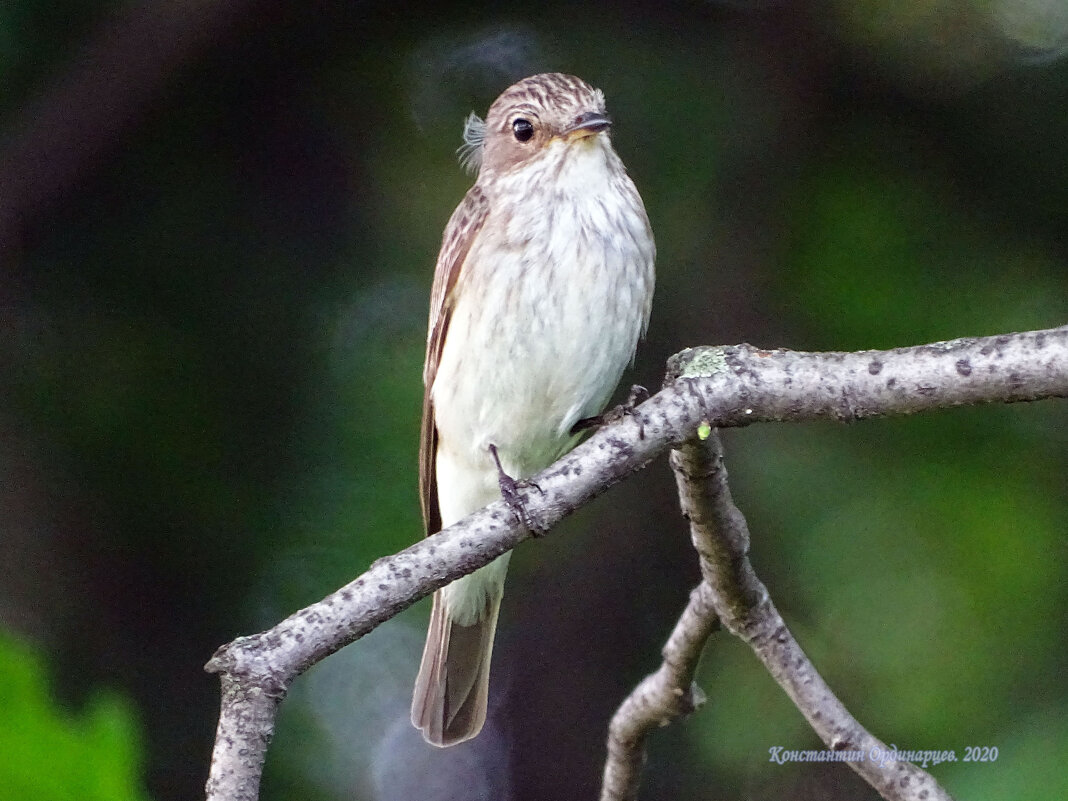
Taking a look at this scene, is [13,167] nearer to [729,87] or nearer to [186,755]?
[186,755]

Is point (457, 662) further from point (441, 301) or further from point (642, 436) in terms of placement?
point (642, 436)

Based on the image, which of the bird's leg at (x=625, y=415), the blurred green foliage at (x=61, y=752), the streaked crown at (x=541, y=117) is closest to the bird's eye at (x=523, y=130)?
the streaked crown at (x=541, y=117)

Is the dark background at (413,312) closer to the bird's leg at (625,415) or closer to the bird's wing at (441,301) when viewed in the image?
the bird's wing at (441,301)

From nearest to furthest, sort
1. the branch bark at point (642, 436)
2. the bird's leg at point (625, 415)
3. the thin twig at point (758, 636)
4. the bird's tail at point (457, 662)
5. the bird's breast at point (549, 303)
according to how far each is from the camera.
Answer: the branch bark at point (642, 436), the bird's leg at point (625, 415), the thin twig at point (758, 636), the bird's breast at point (549, 303), the bird's tail at point (457, 662)

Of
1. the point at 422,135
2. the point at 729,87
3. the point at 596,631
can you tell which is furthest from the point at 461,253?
the point at 596,631

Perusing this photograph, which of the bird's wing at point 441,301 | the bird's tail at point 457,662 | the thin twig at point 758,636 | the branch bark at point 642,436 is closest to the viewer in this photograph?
the branch bark at point 642,436

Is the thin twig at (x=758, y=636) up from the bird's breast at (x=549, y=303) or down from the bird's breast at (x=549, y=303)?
down
